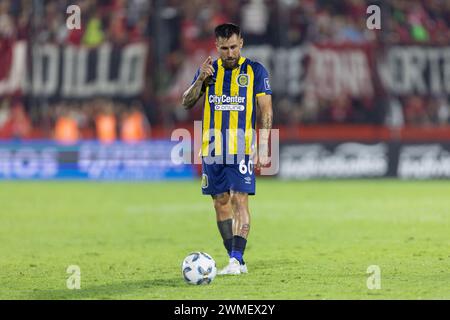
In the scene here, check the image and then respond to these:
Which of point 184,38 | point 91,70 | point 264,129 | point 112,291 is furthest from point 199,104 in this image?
point 112,291

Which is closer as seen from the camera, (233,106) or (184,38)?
(233,106)

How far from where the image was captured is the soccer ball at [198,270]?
348 inches

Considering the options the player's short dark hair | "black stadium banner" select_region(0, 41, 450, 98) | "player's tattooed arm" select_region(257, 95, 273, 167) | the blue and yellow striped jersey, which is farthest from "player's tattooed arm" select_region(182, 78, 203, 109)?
"black stadium banner" select_region(0, 41, 450, 98)

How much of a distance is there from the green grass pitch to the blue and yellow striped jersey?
1.21 meters

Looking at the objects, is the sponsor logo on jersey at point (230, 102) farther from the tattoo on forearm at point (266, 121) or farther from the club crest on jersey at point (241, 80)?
the tattoo on forearm at point (266, 121)

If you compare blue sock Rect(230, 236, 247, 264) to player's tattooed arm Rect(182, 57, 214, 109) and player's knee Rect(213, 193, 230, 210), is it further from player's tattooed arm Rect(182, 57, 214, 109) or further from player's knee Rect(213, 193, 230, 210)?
player's tattooed arm Rect(182, 57, 214, 109)

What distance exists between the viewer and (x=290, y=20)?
83.6ft

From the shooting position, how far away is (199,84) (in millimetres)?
9453

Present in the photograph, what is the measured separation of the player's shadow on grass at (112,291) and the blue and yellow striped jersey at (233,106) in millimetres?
1323

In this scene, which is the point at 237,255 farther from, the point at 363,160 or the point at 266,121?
the point at 363,160

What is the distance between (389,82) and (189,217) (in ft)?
30.9

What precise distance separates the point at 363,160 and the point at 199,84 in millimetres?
15156

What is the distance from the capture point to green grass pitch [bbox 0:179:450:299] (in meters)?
8.74
